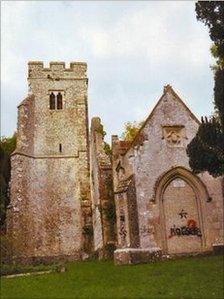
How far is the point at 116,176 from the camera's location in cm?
2366

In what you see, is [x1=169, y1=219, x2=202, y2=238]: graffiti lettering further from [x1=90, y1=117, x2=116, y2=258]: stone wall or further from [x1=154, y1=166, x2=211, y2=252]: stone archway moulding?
[x1=90, y1=117, x2=116, y2=258]: stone wall

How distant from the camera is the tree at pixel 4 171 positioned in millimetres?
36312

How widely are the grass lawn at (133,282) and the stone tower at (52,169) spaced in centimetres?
1410

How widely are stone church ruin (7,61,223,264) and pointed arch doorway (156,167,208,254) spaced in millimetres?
44

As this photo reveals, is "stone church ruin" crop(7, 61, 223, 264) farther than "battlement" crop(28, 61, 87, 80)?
No

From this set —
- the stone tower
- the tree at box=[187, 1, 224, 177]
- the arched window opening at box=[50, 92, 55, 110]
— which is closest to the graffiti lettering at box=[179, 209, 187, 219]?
the tree at box=[187, 1, 224, 177]

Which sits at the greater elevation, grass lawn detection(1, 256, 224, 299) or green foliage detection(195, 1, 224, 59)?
green foliage detection(195, 1, 224, 59)

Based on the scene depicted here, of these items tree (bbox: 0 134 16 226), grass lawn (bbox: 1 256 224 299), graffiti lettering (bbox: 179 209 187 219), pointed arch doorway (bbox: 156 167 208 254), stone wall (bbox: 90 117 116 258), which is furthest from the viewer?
tree (bbox: 0 134 16 226)

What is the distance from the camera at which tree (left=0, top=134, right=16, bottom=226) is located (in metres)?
36.3

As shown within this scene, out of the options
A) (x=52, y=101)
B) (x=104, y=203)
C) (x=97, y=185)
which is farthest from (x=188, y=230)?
(x=52, y=101)

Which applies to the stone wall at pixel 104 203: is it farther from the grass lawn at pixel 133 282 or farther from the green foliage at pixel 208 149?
the green foliage at pixel 208 149

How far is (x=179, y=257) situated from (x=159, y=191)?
115 inches

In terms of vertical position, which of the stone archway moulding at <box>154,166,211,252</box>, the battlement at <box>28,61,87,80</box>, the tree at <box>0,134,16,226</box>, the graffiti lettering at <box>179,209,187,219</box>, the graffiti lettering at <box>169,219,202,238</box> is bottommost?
the graffiti lettering at <box>169,219,202,238</box>

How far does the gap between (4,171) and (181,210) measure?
20719mm
